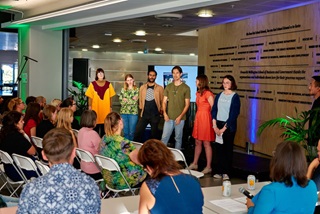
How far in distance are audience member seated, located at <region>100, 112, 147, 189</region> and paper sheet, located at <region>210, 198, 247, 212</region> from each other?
160 cm

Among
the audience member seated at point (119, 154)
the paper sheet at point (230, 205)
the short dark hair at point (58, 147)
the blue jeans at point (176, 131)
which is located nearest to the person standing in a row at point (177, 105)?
the blue jeans at point (176, 131)

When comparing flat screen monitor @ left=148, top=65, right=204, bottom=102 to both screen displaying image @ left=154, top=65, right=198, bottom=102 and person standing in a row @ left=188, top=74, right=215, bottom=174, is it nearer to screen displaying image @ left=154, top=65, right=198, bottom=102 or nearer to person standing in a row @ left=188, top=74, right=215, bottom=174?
screen displaying image @ left=154, top=65, right=198, bottom=102

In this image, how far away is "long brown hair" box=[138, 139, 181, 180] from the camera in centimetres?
281

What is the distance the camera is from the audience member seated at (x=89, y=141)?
5.29m

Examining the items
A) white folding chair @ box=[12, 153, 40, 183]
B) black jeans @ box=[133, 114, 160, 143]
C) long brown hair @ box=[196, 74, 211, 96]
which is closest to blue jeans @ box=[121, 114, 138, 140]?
black jeans @ box=[133, 114, 160, 143]

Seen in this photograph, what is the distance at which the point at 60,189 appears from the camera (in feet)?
8.14

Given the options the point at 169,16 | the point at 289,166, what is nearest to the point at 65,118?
the point at 289,166

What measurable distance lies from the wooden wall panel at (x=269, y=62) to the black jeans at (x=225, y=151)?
1.91m

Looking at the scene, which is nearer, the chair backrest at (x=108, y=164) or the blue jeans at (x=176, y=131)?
the chair backrest at (x=108, y=164)

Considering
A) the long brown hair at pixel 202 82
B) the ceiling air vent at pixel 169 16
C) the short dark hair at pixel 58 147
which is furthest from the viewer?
the ceiling air vent at pixel 169 16

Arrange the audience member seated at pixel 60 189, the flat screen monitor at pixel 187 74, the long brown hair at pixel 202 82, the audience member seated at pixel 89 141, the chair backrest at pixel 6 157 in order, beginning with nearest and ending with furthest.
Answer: the audience member seated at pixel 60 189 < the chair backrest at pixel 6 157 < the audience member seated at pixel 89 141 < the long brown hair at pixel 202 82 < the flat screen monitor at pixel 187 74

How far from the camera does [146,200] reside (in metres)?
2.73

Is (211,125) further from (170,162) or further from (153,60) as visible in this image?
(153,60)

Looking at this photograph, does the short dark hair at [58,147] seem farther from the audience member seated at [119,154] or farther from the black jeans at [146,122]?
the black jeans at [146,122]
